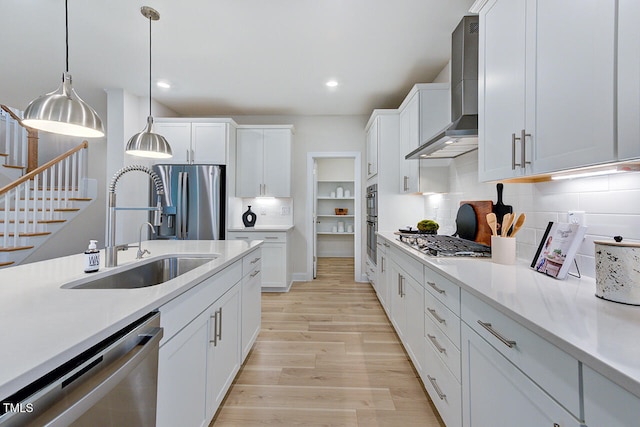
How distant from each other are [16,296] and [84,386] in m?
0.61

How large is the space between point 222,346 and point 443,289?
1.28 m

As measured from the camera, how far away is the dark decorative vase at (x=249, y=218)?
14.0 feet

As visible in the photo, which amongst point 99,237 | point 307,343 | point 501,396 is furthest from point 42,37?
point 501,396

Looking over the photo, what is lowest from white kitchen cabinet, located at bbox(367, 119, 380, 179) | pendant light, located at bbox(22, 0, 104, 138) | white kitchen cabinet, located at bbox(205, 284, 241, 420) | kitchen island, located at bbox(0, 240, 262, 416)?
white kitchen cabinet, located at bbox(205, 284, 241, 420)

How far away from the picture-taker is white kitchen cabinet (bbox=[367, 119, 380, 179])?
3784mm

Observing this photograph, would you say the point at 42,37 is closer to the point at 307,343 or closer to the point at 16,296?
the point at 16,296

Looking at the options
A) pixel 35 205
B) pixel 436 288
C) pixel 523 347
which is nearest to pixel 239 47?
pixel 436 288

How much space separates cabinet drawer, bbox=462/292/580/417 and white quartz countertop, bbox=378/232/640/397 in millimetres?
40

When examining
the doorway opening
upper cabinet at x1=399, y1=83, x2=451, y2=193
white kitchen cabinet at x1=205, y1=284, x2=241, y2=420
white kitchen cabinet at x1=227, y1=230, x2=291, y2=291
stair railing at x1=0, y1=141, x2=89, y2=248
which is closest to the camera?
white kitchen cabinet at x1=205, y1=284, x2=241, y2=420

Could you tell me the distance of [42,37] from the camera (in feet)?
8.79

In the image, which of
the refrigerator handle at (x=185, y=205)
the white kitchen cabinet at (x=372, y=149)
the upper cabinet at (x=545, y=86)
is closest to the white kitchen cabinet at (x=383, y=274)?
the white kitchen cabinet at (x=372, y=149)

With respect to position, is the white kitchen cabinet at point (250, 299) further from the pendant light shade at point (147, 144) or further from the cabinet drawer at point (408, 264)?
the cabinet drawer at point (408, 264)

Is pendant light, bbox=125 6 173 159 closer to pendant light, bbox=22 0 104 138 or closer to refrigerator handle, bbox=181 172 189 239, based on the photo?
pendant light, bbox=22 0 104 138

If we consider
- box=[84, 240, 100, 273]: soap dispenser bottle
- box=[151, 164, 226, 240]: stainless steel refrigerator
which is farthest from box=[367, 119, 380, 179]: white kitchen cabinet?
box=[84, 240, 100, 273]: soap dispenser bottle
